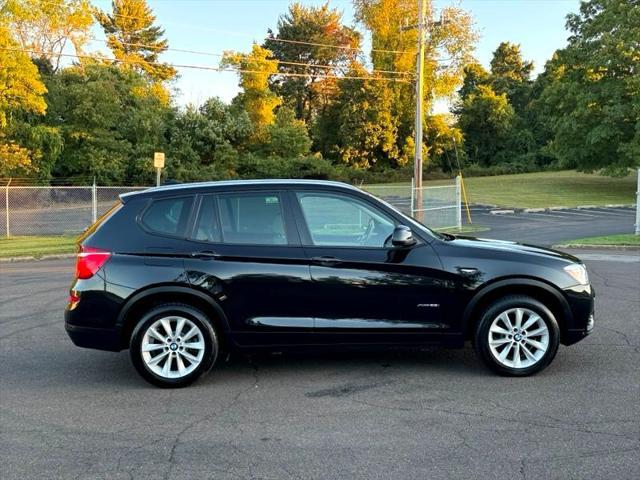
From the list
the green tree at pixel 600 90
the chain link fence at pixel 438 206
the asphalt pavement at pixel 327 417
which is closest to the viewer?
the asphalt pavement at pixel 327 417

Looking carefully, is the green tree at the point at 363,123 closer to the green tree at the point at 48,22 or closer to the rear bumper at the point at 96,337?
the green tree at the point at 48,22

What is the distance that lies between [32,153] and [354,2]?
29.6 meters

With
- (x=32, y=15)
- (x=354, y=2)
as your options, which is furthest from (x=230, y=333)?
(x=354, y=2)

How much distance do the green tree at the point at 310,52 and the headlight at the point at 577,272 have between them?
185 ft

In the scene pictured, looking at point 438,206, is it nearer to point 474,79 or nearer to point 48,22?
point 48,22

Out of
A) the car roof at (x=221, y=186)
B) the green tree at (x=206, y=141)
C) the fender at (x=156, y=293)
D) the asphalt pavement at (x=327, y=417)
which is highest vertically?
the green tree at (x=206, y=141)

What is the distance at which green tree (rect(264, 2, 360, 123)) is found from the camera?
60.8 metres

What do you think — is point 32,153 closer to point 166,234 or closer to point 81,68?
point 81,68

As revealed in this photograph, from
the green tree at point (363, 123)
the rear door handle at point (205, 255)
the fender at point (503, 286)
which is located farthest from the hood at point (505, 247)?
the green tree at point (363, 123)

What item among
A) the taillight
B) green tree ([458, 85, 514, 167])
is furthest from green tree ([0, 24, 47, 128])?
green tree ([458, 85, 514, 167])

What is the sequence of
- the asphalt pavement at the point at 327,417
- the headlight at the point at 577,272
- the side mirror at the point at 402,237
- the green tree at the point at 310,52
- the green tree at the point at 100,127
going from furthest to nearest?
the green tree at the point at 310,52, the green tree at the point at 100,127, the headlight at the point at 577,272, the side mirror at the point at 402,237, the asphalt pavement at the point at 327,417

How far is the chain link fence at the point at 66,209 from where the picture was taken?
20625 millimetres

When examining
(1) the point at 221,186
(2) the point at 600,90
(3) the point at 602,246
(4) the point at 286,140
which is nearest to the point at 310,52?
(4) the point at 286,140

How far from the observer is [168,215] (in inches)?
204
